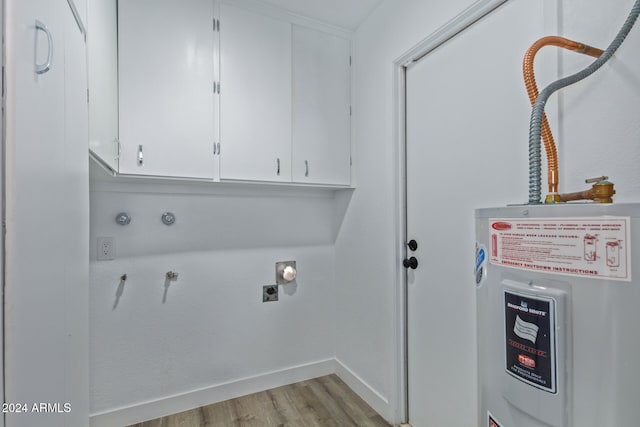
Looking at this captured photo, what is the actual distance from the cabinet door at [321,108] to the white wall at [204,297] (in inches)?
11.8

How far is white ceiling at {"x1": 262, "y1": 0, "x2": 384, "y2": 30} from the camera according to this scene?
69.1 inches

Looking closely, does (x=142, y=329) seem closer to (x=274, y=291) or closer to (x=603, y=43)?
(x=274, y=291)

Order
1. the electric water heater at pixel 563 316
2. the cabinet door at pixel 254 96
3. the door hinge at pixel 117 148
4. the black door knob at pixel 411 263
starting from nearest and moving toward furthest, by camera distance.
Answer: the electric water heater at pixel 563 316
the door hinge at pixel 117 148
the black door knob at pixel 411 263
the cabinet door at pixel 254 96

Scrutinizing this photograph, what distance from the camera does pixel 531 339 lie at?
0.60 m

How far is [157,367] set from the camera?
1.79 metres

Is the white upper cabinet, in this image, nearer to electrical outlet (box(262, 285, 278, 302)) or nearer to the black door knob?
the black door knob

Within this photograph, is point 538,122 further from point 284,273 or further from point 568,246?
point 284,273

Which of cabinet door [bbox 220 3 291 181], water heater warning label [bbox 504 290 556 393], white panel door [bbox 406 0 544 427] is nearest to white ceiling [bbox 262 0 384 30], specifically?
cabinet door [bbox 220 3 291 181]

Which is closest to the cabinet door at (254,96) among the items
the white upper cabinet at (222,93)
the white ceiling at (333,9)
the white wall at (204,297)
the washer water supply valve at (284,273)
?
the white upper cabinet at (222,93)

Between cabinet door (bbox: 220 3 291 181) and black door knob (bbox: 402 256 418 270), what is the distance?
90cm

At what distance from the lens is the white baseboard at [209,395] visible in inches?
66.1

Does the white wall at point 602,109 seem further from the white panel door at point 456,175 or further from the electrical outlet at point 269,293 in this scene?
the electrical outlet at point 269,293

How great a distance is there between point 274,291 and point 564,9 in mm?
2075

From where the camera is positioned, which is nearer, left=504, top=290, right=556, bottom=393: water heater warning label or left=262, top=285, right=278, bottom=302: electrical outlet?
left=504, top=290, right=556, bottom=393: water heater warning label
